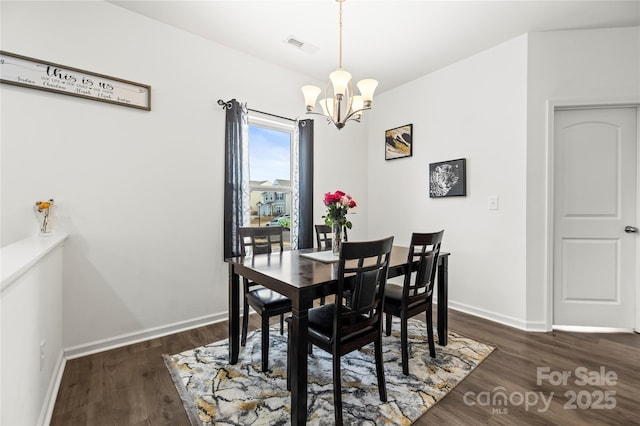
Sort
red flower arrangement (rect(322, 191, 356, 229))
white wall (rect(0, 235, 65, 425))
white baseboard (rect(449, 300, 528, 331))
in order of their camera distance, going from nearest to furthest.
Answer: white wall (rect(0, 235, 65, 425)), red flower arrangement (rect(322, 191, 356, 229)), white baseboard (rect(449, 300, 528, 331))

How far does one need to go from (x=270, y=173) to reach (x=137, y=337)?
2.08 m

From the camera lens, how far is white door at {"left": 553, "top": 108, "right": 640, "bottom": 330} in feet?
8.96

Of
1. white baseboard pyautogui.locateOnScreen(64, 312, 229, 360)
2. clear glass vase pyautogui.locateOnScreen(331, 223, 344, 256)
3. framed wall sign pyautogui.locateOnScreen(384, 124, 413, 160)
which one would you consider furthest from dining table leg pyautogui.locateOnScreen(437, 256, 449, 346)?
white baseboard pyautogui.locateOnScreen(64, 312, 229, 360)

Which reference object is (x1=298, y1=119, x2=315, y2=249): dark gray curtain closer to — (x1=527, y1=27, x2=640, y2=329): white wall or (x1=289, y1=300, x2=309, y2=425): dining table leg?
(x1=289, y1=300, x2=309, y2=425): dining table leg

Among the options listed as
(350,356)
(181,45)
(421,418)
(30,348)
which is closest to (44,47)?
(181,45)

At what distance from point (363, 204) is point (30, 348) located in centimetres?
373

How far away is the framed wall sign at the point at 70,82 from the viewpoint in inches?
80.4

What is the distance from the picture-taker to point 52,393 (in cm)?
175

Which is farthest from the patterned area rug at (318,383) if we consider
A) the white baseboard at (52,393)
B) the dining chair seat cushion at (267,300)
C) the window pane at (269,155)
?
the window pane at (269,155)

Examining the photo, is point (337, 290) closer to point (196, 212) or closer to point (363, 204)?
point (196, 212)

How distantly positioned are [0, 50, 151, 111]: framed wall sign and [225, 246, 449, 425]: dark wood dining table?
5.51 feet

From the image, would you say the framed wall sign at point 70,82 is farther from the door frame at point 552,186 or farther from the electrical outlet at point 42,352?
the door frame at point 552,186

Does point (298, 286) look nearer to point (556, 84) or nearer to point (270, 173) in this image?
point (270, 173)

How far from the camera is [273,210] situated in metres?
3.56
